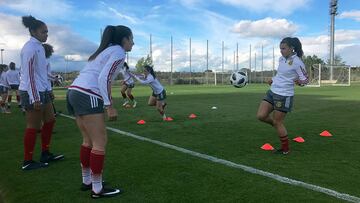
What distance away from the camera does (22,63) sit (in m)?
6.06

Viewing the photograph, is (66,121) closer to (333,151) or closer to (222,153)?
(222,153)

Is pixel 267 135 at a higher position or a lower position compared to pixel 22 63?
lower

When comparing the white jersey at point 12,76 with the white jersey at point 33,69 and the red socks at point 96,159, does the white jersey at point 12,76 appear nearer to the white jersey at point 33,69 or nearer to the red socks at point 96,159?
the white jersey at point 33,69

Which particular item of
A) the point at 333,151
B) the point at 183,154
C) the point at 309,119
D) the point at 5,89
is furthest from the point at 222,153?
the point at 5,89

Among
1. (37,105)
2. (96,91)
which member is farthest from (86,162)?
(37,105)

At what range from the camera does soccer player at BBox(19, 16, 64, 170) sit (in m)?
6.05

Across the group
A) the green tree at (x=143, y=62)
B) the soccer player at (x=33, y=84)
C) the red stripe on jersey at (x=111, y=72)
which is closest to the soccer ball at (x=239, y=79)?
Result: the soccer player at (x=33, y=84)

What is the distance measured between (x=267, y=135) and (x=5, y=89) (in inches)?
506

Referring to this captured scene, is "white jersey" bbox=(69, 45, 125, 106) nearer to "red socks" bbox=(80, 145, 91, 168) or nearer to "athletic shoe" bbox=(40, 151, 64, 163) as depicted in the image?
"red socks" bbox=(80, 145, 91, 168)

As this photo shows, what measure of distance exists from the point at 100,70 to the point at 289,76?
13.0 feet

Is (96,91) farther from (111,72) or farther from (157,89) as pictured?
(157,89)

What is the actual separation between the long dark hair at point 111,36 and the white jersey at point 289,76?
3.61m

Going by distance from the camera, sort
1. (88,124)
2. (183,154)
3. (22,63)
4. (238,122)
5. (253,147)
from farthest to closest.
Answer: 1. (238,122)
2. (253,147)
3. (183,154)
4. (22,63)
5. (88,124)

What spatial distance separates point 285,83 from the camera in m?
7.20
